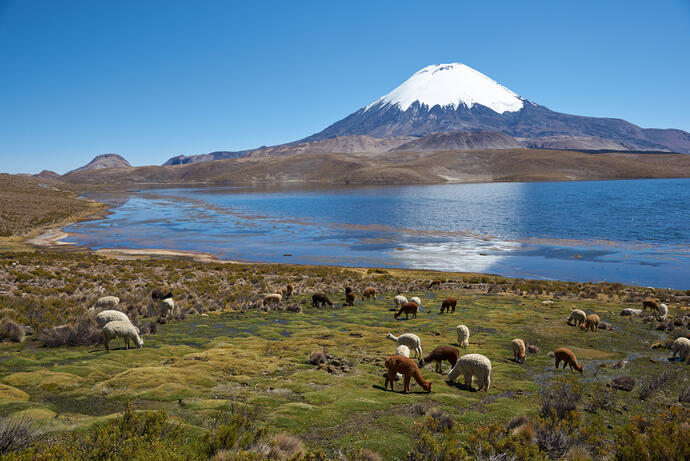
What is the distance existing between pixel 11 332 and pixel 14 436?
1152cm

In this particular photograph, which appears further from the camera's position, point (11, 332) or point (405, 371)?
point (11, 332)

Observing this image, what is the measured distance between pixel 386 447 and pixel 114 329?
1131 cm

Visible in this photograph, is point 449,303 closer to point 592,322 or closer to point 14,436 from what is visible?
point 592,322

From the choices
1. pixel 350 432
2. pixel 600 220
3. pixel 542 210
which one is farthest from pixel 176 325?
pixel 542 210

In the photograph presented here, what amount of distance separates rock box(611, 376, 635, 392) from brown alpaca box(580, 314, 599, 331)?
780cm

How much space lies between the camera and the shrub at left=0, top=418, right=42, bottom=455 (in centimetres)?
582

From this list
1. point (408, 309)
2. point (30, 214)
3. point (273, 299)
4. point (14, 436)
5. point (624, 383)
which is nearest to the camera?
point (14, 436)

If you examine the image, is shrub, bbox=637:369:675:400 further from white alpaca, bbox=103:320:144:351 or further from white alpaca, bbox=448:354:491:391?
white alpaca, bbox=103:320:144:351

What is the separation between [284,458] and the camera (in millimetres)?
6852

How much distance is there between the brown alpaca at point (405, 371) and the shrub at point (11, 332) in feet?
47.6

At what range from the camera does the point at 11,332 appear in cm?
1448

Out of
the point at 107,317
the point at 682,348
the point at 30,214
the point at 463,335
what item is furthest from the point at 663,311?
the point at 30,214

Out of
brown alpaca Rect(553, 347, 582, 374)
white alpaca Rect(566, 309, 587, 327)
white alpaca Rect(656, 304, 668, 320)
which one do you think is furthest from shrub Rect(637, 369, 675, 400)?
white alpaca Rect(656, 304, 668, 320)

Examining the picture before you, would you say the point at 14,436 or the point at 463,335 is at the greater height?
the point at 14,436
